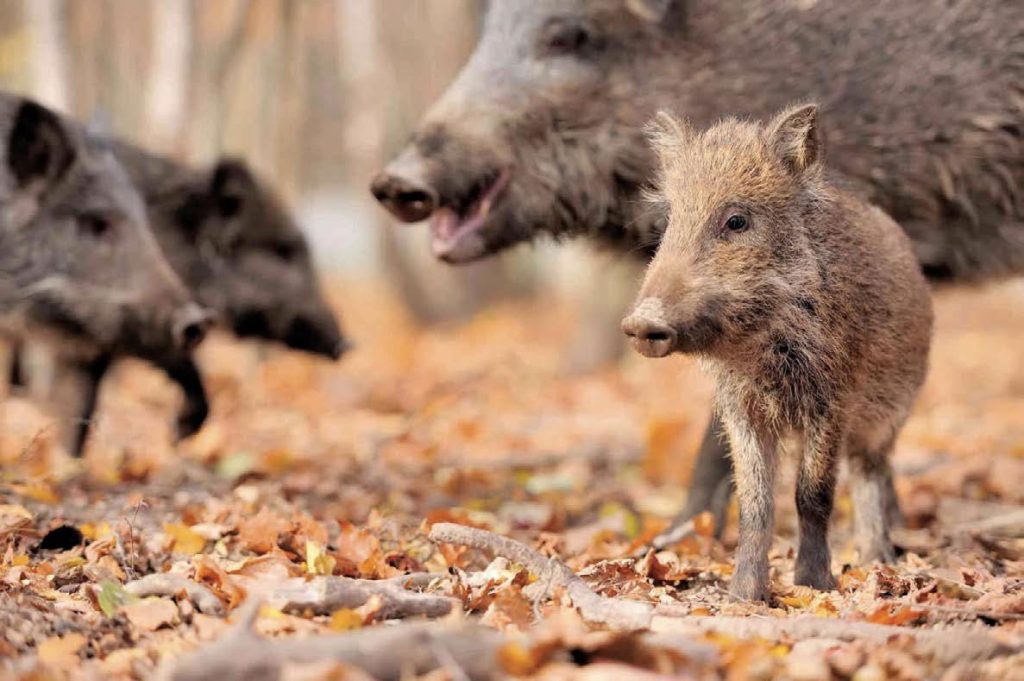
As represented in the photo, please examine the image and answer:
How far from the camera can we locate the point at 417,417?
889 cm

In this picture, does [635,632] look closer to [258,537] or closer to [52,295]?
[258,537]

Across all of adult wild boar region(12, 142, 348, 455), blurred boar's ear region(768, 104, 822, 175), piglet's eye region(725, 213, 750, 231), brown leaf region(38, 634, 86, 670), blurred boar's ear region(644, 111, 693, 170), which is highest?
blurred boar's ear region(768, 104, 822, 175)

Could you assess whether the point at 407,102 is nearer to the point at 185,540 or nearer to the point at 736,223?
the point at 185,540

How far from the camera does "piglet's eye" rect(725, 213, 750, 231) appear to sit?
372 centimetres

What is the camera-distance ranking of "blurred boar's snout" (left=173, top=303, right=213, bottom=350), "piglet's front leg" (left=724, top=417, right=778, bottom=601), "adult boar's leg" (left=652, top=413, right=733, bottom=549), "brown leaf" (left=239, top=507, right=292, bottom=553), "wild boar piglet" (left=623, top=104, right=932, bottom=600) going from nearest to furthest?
"wild boar piglet" (left=623, top=104, right=932, bottom=600) → "piglet's front leg" (left=724, top=417, right=778, bottom=601) → "brown leaf" (left=239, top=507, right=292, bottom=553) → "adult boar's leg" (left=652, top=413, right=733, bottom=549) → "blurred boar's snout" (left=173, top=303, right=213, bottom=350)

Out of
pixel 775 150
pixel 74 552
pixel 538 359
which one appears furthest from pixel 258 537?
pixel 538 359

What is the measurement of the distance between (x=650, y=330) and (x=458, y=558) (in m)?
1.26

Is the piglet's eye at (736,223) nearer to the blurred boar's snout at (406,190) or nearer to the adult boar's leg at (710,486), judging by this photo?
the adult boar's leg at (710,486)

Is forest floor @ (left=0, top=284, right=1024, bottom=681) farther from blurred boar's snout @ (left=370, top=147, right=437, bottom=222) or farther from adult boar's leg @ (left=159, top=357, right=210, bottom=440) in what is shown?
blurred boar's snout @ (left=370, top=147, right=437, bottom=222)

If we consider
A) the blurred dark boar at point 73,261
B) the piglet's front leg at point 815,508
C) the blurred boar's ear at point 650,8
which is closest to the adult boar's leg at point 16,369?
the blurred dark boar at point 73,261

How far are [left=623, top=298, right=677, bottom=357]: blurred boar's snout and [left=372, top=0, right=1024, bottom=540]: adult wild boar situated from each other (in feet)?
6.81

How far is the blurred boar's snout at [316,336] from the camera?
8906 mm

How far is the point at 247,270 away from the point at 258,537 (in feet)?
15.8

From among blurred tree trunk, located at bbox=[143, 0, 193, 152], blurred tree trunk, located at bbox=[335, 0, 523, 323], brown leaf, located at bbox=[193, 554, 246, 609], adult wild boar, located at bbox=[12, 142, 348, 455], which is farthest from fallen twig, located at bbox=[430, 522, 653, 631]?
blurred tree trunk, located at bbox=[335, 0, 523, 323]
